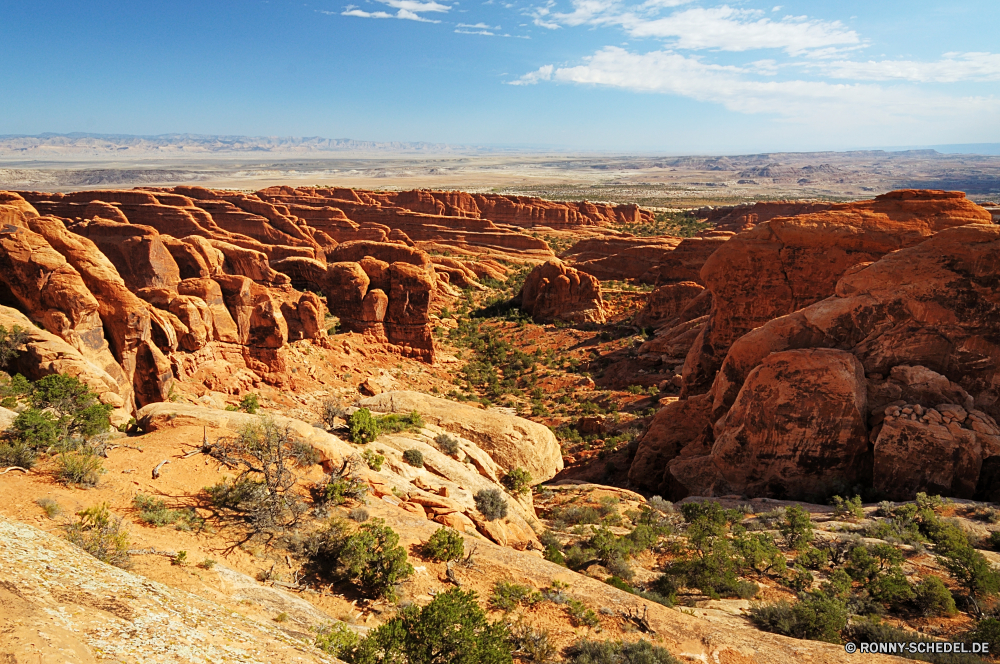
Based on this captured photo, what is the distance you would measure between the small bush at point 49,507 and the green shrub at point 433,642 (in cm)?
547

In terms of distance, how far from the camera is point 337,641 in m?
7.41

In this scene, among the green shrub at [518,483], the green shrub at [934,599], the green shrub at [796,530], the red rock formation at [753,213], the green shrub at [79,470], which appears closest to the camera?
the green shrub at [79,470]

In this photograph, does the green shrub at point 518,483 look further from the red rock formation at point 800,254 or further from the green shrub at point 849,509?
the red rock formation at point 800,254

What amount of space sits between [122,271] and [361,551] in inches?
1387

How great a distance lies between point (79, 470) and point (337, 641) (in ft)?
21.2

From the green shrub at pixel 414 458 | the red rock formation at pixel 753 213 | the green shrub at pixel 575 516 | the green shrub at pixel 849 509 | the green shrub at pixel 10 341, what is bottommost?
the green shrub at pixel 575 516

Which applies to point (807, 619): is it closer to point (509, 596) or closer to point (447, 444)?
point (509, 596)

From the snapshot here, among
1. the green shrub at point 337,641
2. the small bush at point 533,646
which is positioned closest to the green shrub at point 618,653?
the small bush at point 533,646

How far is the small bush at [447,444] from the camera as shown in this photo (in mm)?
16594

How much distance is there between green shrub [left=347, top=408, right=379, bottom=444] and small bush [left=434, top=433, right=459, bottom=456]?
2230mm

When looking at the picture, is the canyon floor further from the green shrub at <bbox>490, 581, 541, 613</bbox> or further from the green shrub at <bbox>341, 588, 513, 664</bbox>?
the green shrub at <bbox>341, 588, 513, 664</bbox>

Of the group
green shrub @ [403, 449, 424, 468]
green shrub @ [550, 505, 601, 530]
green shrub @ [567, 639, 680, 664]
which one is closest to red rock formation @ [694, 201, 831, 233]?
green shrub @ [550, 505, 601, 530]

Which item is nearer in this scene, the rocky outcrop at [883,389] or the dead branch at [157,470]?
the dead branch at [157,470]

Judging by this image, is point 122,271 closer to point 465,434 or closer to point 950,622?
point 465,434
